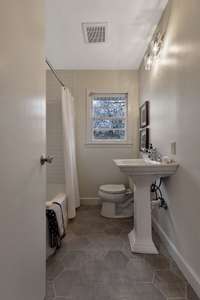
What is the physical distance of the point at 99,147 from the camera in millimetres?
3779

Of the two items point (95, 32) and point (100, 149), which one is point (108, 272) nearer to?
point (100, 149)

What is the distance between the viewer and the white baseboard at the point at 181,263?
1479 millimetres

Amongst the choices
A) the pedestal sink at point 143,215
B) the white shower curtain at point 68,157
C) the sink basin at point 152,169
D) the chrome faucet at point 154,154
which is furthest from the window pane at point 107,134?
the sink basin at point 152,169

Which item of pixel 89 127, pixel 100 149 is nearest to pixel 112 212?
pixel 100 149

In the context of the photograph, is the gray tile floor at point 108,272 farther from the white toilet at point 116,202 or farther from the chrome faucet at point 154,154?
the chrome faucet at point 154,154

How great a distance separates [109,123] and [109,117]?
11cm

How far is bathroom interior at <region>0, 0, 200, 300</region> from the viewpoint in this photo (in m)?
1.02

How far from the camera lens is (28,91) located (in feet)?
3.71

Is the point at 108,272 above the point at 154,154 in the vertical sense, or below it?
below

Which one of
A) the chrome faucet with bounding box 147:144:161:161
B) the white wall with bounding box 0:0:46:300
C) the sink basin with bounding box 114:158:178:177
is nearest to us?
the white wall with bounding box 0:0:46:300

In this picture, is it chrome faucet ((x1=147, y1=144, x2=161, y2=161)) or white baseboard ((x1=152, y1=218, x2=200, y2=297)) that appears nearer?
white baseboard ((x1=152, y1=218, x2=200, y2=297))

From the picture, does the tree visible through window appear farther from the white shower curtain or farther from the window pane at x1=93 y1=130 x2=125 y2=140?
the white shower curtain

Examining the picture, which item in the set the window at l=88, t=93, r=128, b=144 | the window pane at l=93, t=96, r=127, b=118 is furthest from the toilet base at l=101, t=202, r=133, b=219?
the window pane at l=93, t=96, r=127, b=118

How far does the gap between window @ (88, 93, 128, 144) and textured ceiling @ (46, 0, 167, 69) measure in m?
0.61
